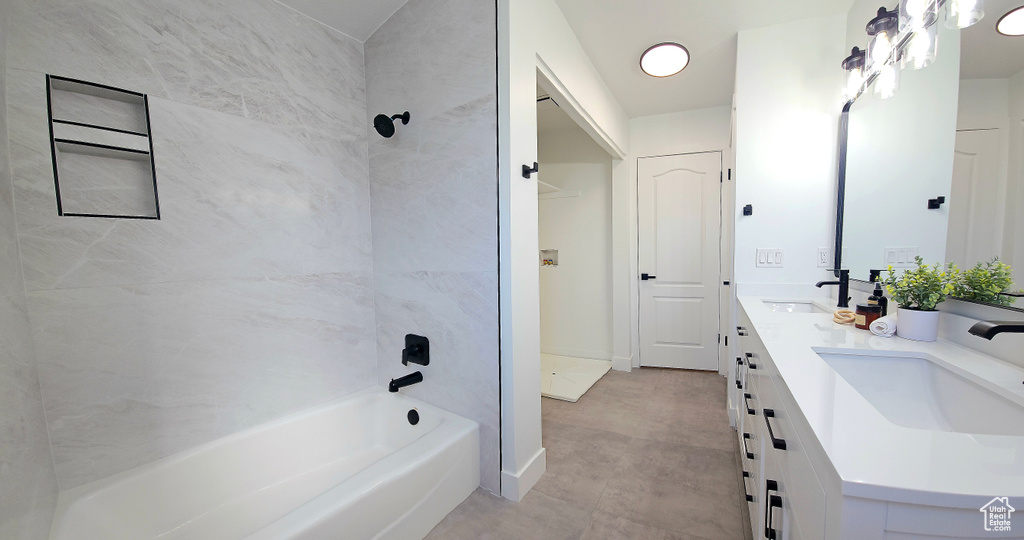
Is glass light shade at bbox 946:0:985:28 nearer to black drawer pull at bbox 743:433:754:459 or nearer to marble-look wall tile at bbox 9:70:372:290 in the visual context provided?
black drawer pull at bbox 743:433:754:459

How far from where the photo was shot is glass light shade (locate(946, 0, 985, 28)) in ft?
2.94

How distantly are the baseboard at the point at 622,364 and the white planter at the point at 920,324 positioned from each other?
7.91 feet

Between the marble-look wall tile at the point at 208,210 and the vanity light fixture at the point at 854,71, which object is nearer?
the marble-look wall tile at the point at 208,210

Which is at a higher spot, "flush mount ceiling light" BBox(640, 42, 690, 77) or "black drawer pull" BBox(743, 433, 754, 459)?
"flush mount ceiling light" BBox(640, 42, 690, 77)

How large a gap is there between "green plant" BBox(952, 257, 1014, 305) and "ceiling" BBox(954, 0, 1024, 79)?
0.45 m

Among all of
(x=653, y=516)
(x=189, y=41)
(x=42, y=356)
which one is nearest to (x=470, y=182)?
(x=189, y=41)

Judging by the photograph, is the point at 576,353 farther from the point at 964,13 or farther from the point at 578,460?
the point at 964,13

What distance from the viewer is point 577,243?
3678mm

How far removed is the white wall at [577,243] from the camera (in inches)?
140

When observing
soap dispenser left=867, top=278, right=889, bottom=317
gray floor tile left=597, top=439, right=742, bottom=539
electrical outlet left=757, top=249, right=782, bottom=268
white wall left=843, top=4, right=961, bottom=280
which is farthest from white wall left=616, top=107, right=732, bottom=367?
soap dispenser left=867, top=278, right=889, bottom=317

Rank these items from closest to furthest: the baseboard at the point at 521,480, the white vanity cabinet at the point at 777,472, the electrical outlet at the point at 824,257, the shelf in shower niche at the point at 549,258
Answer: the white vanity cabinet at the point at 777,472, the baseboard at the point at 521,480, the electrical outlet at the point at 824,257, the shelf in shower niche at the point at 549,258

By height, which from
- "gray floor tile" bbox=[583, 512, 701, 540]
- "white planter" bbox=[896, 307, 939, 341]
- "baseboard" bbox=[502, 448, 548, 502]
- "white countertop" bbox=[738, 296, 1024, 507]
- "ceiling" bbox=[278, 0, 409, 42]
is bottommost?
"gray floor tile" bbox=[583, 512, 701, 540]

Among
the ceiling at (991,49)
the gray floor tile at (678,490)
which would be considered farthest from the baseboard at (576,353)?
the ceiling at (991,49)

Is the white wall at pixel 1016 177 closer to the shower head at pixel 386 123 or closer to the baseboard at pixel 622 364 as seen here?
the shower head at pixel 386 123
